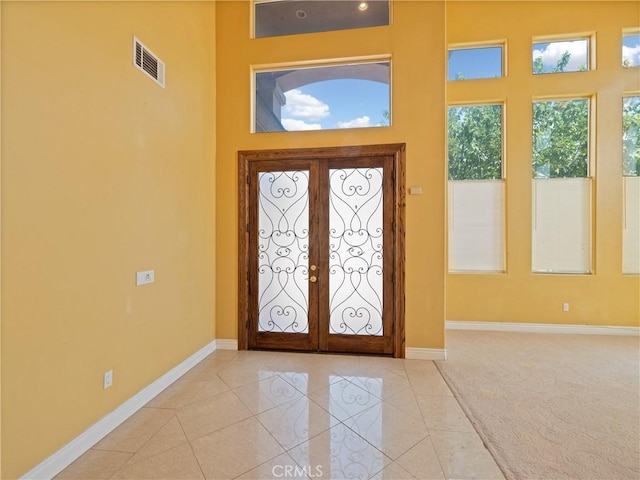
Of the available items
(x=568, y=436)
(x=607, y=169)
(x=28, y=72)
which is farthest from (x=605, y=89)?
(x=28, y=72)

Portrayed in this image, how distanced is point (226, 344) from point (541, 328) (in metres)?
4.79

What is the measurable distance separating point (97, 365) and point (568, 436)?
139 inches

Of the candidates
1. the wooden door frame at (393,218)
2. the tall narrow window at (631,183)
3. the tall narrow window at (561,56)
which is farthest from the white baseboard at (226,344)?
the tall narrow window at (561,56)

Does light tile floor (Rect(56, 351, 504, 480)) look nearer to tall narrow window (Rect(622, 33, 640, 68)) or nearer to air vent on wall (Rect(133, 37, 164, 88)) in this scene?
air vent on wall (Rect(133, 37, 164, 88))

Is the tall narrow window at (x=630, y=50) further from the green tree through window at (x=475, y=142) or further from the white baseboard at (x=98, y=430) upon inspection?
the white baseboard at (x=98, y=430)

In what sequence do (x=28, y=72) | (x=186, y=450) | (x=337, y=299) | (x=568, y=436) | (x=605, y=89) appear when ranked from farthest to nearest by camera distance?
(x=605, y=89) → (x=337, y=299) → (x=568, y=436) → (x=186, y=450) → (x=28, y=72)

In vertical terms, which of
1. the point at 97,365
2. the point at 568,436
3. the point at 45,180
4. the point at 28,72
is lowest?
the point at 568,436

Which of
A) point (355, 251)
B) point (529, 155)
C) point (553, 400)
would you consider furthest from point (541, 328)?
point (355, 251)

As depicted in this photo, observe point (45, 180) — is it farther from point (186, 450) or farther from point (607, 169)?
point (607, 169)

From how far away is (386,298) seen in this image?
3.70 m

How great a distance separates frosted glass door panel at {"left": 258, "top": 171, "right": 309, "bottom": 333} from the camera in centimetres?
386

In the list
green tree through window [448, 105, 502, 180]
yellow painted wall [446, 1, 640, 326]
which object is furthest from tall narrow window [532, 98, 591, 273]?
green tree through window [448, 105, 502, 180]

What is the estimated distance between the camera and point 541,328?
467 centimetres

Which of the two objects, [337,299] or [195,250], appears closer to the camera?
[195,250]
